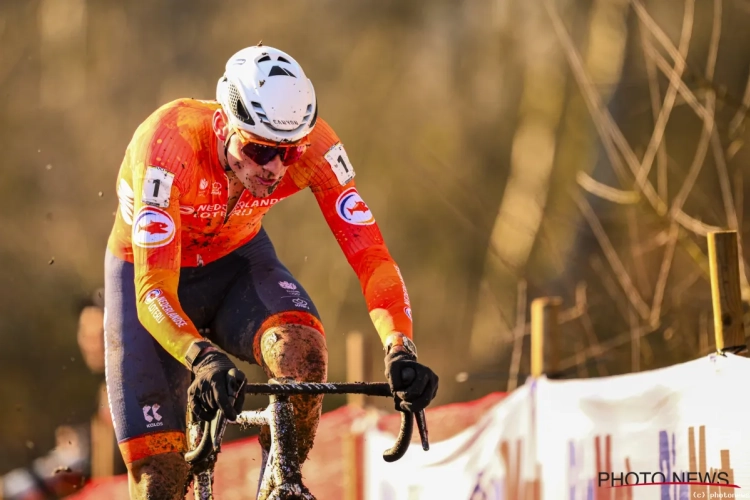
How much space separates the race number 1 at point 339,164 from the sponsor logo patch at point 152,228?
79 centimetres

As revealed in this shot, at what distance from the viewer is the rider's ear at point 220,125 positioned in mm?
4129

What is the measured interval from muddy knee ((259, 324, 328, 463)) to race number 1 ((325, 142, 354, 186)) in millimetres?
713

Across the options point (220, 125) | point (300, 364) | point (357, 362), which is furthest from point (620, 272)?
point (300, 364)

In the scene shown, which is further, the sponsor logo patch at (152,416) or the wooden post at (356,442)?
the wooden post at (356,442)

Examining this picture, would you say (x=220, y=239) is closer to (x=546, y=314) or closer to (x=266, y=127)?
(x=266, y=127)

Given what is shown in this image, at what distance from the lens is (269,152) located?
12.9ft

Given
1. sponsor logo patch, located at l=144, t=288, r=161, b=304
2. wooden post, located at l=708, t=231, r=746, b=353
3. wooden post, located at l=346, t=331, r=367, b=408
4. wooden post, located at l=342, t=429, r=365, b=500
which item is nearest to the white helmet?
sponsor logo patch, located at l=144, t=288, r=161, b=304

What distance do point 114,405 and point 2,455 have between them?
1139 cm

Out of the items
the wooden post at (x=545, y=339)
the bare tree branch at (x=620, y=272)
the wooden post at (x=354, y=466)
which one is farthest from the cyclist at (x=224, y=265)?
the bare tree branch at (x=620, y=272)

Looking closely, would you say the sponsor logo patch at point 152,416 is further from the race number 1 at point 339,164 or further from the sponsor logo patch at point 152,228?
the race number 1 at point 339,164

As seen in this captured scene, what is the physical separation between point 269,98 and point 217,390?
3.80 ft

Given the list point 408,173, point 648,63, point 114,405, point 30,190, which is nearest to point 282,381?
point 114,405

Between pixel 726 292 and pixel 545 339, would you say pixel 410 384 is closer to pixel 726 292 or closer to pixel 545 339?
pixel 726 292

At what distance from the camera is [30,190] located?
14.2 m
